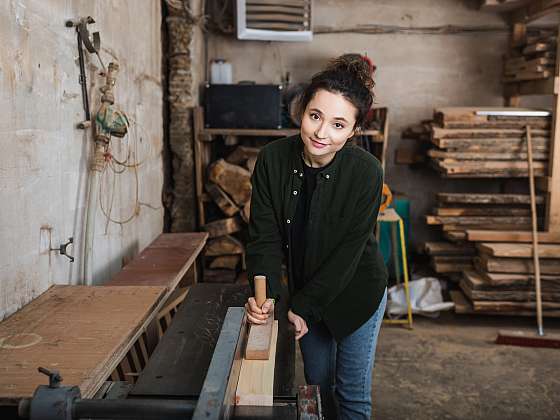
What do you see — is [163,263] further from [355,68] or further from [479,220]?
[479,220]

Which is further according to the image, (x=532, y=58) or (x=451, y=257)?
(x=451, y=257)

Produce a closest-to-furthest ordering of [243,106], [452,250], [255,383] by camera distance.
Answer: [255,383] < [243,106] < [452,250]

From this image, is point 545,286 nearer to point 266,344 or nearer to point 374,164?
point 374,164

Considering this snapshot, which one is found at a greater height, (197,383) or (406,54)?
(406,54)

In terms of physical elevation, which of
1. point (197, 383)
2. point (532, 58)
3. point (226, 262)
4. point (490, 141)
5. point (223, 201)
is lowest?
point (226, 262)

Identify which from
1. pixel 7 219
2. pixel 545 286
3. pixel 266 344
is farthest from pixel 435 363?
pixel 7 219

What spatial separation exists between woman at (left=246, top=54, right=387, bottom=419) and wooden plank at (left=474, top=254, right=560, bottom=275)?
252 centimetres

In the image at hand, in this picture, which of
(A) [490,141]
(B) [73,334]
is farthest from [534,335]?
(B) [73,334]

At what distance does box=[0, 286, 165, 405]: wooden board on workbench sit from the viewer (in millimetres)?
1632

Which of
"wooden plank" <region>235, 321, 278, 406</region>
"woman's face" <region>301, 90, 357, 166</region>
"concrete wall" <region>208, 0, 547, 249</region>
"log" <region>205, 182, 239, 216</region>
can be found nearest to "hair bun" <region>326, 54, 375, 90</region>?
"woman's face" <region>301, 90, 357, 166</region>

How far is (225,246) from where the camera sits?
188 inches

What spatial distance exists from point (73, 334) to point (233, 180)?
2.85 meters

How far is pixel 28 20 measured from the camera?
2.15 meters

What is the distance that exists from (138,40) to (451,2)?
301 centimetres
